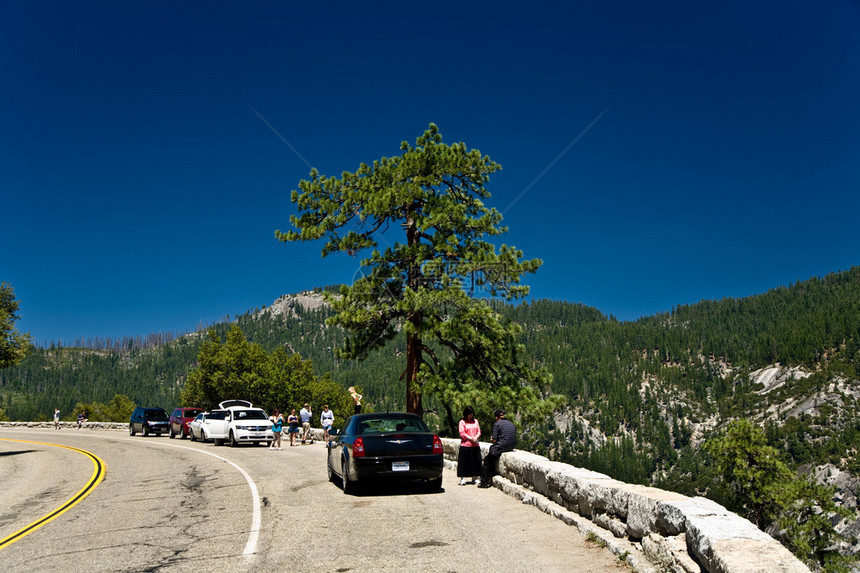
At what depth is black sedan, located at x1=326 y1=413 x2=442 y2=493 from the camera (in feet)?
40.7

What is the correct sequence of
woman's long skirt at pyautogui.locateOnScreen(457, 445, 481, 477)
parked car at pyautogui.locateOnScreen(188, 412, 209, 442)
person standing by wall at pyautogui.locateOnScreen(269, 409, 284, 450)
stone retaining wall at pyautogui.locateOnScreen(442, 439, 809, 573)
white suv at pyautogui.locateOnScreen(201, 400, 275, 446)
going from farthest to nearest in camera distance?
parked car at pyautogui.locateOnScreen(188, 412, 209, 442) → white suv at pyautogui.locateOnScreen(201, 400, 275, 446) → person standing by wall at pyautogui.locateOnScreen(269, 409, 284, 450) → woman's long skirt at pyautogui.locateOnScreen(457, 445, 481, 477) → stone retaining wall at pyautogui.locateOnScreen(442, 439, 809, 573)

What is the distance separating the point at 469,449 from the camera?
14312 millimetres

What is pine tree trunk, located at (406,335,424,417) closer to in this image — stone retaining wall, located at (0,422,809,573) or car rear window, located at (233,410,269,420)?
car rear window, located at (233,410,269,420)

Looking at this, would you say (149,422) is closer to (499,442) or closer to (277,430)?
(277,430)

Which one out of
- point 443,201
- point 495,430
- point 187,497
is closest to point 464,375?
point 443,201

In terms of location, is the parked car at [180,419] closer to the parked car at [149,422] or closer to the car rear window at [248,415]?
the parked car at [149,422]

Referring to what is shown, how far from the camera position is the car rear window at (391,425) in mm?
13305

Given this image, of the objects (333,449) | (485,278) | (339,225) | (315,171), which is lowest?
(333,449)

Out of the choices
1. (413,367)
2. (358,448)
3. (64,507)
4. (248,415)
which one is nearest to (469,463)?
(358,448)

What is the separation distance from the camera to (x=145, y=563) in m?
7.22

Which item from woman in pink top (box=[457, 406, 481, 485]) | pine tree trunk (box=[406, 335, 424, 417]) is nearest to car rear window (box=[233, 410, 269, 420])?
pine tree trunk (box=[406, 335, 424, 417])

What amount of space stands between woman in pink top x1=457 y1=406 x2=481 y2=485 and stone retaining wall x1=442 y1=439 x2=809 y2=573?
2.10 metres

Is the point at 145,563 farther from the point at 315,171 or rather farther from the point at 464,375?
the point at 315,171

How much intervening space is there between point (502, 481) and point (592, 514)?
4.29 m
